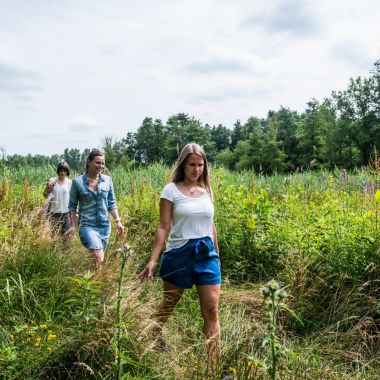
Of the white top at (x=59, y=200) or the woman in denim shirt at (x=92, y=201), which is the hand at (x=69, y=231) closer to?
the woman in denim shirt at (x=92, y=201)

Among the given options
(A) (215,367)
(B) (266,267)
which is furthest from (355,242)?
(A) (215,367)

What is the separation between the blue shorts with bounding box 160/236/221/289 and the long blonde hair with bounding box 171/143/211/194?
0.54 m

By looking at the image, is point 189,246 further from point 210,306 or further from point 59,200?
point 59,200

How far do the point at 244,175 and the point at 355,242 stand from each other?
21.5ft

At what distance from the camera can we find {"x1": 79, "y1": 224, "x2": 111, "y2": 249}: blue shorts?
4793 millimetres

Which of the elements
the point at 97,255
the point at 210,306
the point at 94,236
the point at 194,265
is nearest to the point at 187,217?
the point at 194,265

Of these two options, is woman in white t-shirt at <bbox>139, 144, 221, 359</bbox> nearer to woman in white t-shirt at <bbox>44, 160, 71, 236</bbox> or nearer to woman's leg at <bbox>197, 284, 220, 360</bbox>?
woman's leg at <bbox>197, 284, 220, 360</bbox>

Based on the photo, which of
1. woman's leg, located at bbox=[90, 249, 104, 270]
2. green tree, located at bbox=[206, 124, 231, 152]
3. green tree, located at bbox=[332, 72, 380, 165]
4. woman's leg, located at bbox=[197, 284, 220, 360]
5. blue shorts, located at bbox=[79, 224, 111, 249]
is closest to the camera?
woman's leg, located at bbox=[197, 284, 220, 360]

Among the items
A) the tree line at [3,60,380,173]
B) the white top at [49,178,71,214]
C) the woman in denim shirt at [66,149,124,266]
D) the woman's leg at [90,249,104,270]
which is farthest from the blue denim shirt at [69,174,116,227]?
the tree line at [3,60,380,173]

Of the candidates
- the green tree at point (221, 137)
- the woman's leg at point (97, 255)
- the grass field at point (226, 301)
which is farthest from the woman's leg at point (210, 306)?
A: the green tree at point (221, 137)

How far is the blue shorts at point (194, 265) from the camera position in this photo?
11.5ft

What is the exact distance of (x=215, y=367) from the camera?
2826 millimetres

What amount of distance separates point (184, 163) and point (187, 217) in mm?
469

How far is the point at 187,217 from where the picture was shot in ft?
11.8
